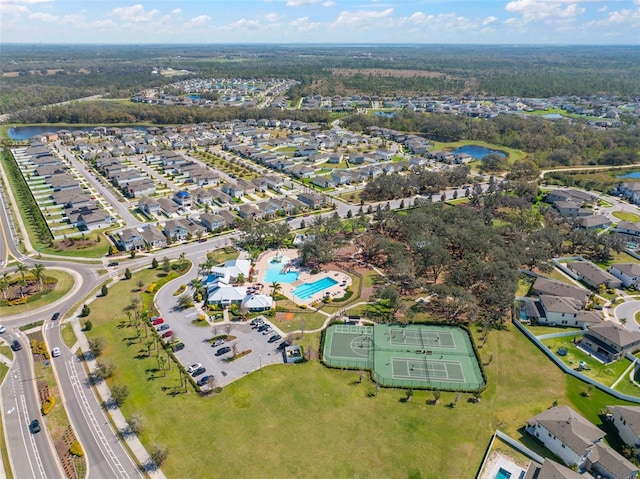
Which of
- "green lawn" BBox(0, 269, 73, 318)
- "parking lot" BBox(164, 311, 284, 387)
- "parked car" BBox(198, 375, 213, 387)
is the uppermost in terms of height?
"green lawn" BBox(0, 269, 73, 318)

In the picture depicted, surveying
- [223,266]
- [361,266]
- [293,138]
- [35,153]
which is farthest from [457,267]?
[35,153]

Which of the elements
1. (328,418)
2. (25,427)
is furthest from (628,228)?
(25,427)

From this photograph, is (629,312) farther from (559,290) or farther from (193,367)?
(193,367)

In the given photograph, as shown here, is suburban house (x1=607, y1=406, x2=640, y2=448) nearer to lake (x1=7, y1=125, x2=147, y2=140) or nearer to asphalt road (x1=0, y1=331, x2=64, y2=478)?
asphalt road (x1=0, y1=331, x2=64, y2=478)

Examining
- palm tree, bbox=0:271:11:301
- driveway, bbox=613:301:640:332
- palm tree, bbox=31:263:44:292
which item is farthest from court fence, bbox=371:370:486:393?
palm tree, bbox=0:271:11:301

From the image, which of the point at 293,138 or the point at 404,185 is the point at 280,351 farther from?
the point at 293,138

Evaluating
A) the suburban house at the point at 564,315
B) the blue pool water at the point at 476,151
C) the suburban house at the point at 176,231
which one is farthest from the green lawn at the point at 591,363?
the blue pool water at the point at 476,151

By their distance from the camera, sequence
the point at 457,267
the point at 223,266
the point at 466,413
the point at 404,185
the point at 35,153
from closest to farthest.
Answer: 1. the point at 466,413
2. the point at 457,267
3. the point at 223,266
4. the point at 404,185
5. the point at 35,153
